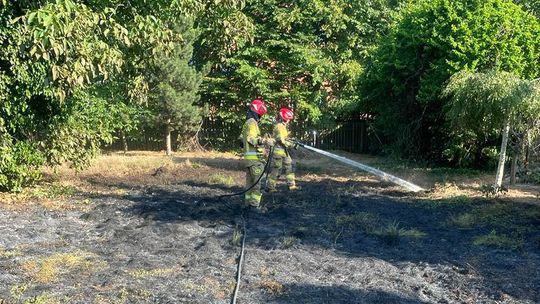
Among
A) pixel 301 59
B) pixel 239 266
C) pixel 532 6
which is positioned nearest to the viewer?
pixel 239 266

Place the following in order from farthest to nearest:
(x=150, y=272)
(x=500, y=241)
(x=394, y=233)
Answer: (x=394, y=233) < (x=500, y=241) < (x=150, y=272)

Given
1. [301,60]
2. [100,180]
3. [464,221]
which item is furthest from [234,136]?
[464,221]

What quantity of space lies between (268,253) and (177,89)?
1591cm

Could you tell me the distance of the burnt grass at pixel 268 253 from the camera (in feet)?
17.1

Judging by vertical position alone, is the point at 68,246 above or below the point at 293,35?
below

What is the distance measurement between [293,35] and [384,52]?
24.2 feet

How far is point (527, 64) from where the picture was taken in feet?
46.4

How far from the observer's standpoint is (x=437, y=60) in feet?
49.9

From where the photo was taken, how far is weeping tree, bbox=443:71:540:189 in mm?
10305

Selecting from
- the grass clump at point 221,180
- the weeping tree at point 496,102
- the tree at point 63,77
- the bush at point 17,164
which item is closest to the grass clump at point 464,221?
the weeping tree at point 496,102

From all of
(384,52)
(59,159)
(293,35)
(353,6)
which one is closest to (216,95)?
(293,35)

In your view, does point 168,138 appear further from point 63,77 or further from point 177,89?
point 63,77

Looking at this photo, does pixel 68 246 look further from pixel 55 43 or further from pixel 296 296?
pixel 296 296

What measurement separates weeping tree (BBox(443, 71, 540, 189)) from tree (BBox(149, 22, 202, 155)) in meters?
12.0
